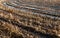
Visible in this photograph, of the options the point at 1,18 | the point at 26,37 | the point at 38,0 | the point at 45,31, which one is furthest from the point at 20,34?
the point at 38,0

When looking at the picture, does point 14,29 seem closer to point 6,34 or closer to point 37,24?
point 6,34

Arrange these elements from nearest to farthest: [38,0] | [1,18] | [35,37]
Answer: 1. [35,37]
2. [1,18]
3. [38,0]

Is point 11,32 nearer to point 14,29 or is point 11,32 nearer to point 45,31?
point 14,29

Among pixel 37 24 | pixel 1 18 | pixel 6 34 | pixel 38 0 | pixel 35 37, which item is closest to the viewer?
pixel 35 37

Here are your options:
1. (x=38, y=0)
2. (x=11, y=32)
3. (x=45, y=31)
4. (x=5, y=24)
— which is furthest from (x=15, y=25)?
(x=38, y=0)

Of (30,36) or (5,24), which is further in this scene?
(5,24)

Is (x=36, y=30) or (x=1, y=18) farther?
(x=1, y=18)

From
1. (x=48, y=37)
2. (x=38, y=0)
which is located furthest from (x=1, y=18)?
(x=38, y=0)

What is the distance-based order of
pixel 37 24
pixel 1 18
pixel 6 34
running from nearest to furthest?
1. pixel 6 34
2. pixel 37 24
3. pixel 1 18
